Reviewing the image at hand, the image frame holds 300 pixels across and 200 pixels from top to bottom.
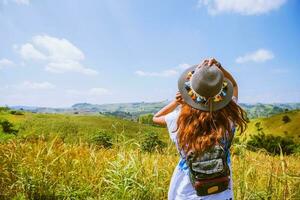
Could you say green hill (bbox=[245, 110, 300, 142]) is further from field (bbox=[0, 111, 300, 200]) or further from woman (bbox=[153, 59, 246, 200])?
woman (bbox=[153, 59, 246, 200])

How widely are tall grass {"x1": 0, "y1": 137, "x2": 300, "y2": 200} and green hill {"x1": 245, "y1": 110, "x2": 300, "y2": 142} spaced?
7728cm

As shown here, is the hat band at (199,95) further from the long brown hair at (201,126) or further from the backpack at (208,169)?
the backpack at (208,169)

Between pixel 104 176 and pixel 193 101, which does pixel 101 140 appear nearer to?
pixel 104 176

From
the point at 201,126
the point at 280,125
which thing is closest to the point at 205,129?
the point at 201,126

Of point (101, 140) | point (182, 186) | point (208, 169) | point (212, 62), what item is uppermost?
point (212, 62)

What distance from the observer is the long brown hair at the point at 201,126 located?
2.43m

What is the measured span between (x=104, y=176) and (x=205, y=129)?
95.6 inches

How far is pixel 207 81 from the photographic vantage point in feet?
7.81

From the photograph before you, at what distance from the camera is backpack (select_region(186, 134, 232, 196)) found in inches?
96.9

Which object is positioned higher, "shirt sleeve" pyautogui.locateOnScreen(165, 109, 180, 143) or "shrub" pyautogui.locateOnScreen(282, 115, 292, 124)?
"shirt sleeve" pyautogui.locateOnScreen(165, 109, 180, 143)

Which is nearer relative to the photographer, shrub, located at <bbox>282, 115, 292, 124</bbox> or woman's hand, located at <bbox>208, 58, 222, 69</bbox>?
woman's hand, located at <bbox>208, 58, 222, 69</bbox>

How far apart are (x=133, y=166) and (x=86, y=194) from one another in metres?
0.64

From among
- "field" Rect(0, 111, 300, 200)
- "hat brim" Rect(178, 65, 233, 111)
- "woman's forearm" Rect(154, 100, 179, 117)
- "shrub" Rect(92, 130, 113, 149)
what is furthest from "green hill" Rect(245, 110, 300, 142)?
"hat brim" Rect(178, 65, 233, 111)

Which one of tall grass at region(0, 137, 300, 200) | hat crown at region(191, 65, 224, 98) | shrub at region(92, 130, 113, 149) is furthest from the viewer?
shrub at region(92, 130, 113, 149)
